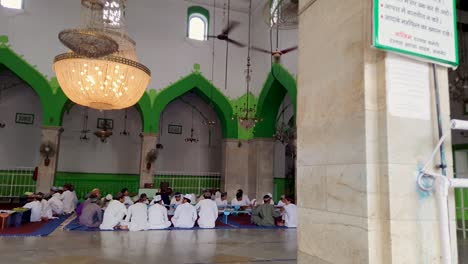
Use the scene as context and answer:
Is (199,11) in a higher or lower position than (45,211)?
higher

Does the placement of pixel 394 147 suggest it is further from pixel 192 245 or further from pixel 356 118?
pixel 192 245

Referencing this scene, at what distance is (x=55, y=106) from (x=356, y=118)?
10839 mm

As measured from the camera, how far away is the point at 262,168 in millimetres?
11742

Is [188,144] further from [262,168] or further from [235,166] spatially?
[262,168]

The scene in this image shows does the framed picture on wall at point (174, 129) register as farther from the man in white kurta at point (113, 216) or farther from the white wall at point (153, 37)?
the man in white kurta at point (113, 216)

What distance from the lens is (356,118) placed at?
1.42m

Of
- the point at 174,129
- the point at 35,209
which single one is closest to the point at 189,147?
the point at 174,129

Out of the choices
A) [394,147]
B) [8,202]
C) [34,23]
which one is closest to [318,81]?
[394,147]

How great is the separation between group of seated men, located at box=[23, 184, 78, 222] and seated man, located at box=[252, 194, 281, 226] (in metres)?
4.85

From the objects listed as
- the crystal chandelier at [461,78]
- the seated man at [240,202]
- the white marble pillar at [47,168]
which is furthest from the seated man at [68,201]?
the crystal chandelier at [461,78]

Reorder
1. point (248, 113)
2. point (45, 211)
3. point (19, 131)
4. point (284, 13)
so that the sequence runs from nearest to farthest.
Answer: point (284, 13) → point (45, 211) → point (248, 113) → point (19, 131)

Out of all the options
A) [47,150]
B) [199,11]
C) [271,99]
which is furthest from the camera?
[199,11]

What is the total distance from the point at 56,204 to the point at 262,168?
6.24m

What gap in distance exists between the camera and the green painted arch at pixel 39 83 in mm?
10172
